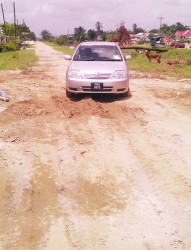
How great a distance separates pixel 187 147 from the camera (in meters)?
5.62

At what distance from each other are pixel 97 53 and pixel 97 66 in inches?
44.9

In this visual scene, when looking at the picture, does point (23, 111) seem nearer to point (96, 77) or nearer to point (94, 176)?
point (96, 77)

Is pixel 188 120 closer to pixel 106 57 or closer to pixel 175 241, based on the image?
pixel 106 57

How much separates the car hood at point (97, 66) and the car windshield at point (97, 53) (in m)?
0.38

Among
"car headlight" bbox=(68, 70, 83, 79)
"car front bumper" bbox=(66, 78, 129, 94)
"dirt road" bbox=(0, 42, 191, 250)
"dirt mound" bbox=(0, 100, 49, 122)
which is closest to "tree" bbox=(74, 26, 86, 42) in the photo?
"car headlight" bbox=(68, 70, 83, 79)

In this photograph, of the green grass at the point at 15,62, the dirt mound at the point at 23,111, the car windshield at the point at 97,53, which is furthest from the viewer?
the green grass at the point at 15,62

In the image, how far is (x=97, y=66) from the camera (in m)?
8.78

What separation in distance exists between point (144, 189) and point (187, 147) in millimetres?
1826

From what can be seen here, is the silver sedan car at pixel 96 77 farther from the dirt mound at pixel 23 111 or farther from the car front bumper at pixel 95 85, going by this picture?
the dirt mound at pixel 23 111

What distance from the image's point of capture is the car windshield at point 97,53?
955 centimetres

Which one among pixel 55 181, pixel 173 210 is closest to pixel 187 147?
pixel 173 210

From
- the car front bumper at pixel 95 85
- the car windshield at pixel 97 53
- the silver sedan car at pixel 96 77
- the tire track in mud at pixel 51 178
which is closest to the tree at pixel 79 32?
the car windshield at pixel 97 53

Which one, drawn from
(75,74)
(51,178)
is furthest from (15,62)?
(51,178)

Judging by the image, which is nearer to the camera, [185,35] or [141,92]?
[141,92]
